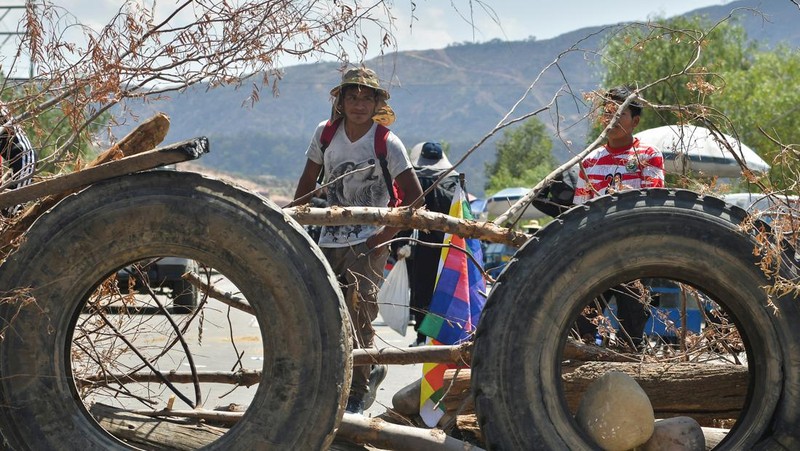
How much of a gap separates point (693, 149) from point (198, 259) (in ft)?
11.6

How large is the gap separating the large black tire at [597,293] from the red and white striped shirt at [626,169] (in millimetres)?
1996

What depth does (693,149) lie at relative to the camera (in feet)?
19.3

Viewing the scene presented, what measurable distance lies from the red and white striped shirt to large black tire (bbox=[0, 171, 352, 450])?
103 inches

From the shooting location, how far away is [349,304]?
17.1 feet

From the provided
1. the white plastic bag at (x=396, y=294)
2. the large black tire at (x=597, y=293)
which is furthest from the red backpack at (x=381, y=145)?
the large black tire at (x=597, y=293)

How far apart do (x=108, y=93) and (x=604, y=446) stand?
2.45m

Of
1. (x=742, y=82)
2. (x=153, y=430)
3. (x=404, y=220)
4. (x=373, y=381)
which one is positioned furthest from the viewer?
(x=742, y=82)

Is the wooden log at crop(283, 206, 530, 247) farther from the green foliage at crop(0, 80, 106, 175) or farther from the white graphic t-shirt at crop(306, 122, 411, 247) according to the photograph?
the white graphic t-shirt at crop(306, 122, 411, 247)

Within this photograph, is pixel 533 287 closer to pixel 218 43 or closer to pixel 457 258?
pixel 218 43

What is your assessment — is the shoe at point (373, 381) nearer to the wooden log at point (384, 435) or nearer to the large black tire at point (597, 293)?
the wooden log at point (384, 435)

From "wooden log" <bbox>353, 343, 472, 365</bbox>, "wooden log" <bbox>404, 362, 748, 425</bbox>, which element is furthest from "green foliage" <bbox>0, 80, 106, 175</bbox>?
"wooden log" <bbox>404, 362, 748, 425</bbox>

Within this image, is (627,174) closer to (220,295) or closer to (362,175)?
(362,175)

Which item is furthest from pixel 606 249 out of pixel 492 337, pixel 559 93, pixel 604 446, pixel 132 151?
pixel 132 151

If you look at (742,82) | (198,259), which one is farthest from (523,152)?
(198,259)
